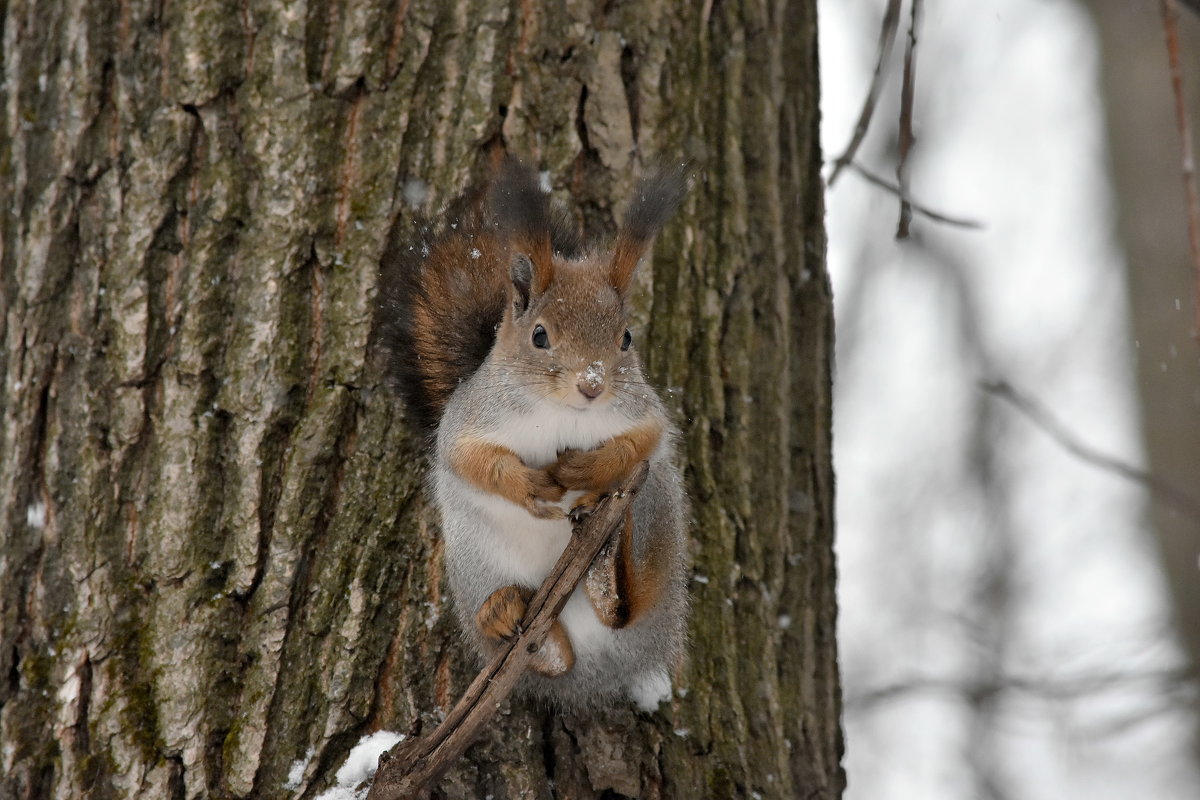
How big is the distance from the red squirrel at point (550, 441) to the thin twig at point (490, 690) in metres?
0.09

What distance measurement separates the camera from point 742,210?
1.85 metres

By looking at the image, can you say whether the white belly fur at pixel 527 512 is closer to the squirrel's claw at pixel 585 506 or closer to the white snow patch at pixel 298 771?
the squirrel's claw at pixel 585 506

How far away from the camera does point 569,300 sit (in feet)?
5.08

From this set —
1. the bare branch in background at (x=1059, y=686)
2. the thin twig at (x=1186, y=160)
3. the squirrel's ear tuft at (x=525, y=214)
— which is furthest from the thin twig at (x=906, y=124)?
the bare branch in background at (x=1059, y=686)

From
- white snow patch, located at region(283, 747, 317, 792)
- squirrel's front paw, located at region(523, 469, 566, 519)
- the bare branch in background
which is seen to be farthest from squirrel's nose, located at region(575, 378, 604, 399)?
the bare branch in background

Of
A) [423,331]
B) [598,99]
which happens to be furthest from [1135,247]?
[423,331]

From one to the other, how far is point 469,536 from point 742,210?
76 cm

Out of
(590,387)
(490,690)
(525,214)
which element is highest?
(525,214)

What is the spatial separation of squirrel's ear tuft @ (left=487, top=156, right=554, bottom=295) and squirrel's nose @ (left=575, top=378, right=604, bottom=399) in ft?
0.67

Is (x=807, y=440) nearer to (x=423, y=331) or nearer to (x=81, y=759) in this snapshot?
(x=423, y=331)

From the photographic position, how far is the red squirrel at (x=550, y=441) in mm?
1461

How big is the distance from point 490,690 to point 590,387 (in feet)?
1.36

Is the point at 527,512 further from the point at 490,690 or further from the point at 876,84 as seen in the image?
the point at 876,84

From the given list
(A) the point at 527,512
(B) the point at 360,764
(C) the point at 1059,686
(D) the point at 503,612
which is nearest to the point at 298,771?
(B) the point at 360,764
